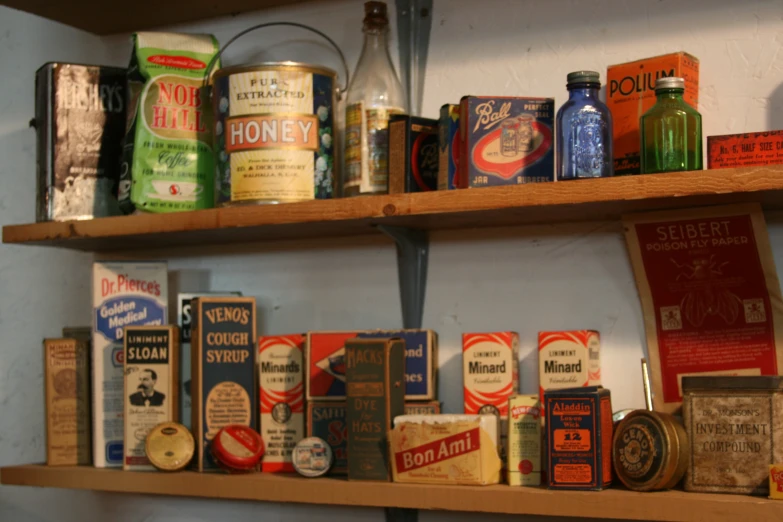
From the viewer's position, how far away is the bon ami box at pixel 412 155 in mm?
1370

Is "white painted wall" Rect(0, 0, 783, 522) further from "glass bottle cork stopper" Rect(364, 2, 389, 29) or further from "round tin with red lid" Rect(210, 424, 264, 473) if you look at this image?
"round tin with red lid" Rect(210, 424, 264, 473)

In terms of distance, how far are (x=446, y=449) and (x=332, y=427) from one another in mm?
215

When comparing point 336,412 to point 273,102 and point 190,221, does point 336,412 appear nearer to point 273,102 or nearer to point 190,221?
point 190,221

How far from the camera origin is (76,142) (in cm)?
159

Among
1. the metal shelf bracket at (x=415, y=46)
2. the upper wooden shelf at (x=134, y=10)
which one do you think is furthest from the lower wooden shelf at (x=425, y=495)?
the upper wooden shelf at (x=134, y=10)

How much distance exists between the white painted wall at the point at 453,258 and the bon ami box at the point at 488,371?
9 centimetres

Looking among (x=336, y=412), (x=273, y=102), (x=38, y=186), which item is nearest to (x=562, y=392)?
(x=336, y=412)

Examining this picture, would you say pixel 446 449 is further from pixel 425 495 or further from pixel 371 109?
pixel 371 109

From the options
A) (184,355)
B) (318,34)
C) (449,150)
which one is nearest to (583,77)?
(449,150)

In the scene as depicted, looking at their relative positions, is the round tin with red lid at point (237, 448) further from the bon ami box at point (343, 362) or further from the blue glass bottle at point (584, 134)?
the blue glass bottle at point (584, 134)

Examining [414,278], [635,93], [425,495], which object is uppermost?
[635,93]

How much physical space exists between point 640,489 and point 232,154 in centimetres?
76

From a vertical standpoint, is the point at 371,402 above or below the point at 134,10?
below

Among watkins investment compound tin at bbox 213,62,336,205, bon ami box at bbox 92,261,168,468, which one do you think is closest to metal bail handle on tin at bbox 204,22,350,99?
watkins investment compound tin at bbox 213,62,336,205
